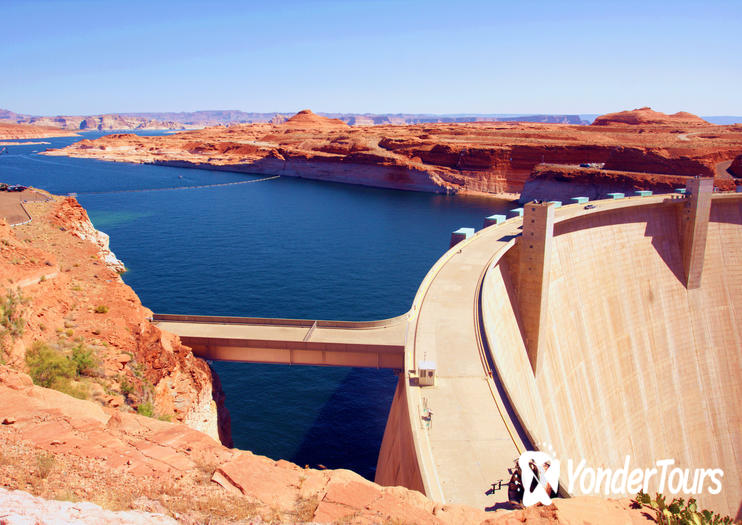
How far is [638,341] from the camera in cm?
3206

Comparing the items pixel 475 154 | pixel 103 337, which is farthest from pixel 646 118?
pixel 103 337

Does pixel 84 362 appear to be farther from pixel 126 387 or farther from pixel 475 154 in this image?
pixel 475 154

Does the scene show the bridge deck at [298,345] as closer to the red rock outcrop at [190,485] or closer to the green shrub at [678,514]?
the red rock outcrop at [190,485]

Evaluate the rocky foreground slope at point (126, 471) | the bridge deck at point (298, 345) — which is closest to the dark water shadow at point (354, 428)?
the bridge deck at point (298, 345)

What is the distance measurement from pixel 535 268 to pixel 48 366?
22717 millimetres

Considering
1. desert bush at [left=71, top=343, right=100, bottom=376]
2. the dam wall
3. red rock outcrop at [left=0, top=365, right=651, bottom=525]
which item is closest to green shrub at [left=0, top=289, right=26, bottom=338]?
desert bush at [left=71, top=343, right=100, bottom=376]

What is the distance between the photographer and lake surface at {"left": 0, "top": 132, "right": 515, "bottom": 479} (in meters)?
26.7

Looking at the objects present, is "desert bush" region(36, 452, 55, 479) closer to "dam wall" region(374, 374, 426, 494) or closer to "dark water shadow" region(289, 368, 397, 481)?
"dam wall" region(374, 374, 426, 494)

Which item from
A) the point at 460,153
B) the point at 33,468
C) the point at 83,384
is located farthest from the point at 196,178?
the point at 33,468

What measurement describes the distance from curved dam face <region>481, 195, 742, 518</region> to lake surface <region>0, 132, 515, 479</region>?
31.3 ft

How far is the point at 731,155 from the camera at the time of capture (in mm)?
77500

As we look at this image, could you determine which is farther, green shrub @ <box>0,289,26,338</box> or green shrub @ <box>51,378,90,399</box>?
green shrub @ <box>0,289,26,338</box>

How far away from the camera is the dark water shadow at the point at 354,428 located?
23906mm

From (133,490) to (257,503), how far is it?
197 cm
